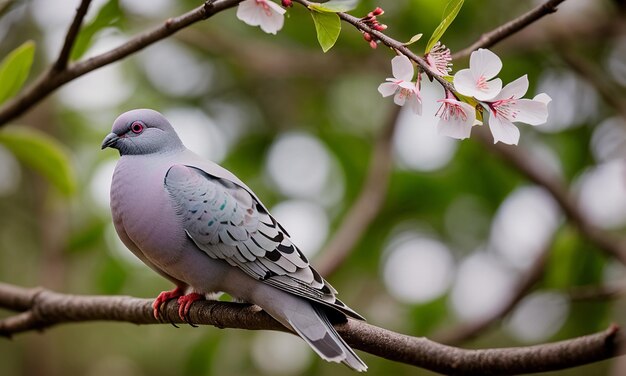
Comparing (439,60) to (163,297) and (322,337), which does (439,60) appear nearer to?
(322,337)

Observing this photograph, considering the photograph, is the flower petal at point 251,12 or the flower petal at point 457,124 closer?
the flower petal at point 457,124

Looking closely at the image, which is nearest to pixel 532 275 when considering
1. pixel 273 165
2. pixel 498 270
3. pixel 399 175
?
pixel 498 270

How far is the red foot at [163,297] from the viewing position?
5.44 ft

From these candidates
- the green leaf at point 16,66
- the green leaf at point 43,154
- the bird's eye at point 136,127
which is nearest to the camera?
the bird's eye at point 136,127

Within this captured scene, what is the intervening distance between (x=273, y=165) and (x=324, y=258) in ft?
2.65

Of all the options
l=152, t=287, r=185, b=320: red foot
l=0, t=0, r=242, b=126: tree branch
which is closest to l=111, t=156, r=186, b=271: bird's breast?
l=152, t=287, r=185, b=320: red foot

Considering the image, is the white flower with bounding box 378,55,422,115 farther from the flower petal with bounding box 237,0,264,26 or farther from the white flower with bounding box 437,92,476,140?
the flower petal with bounding box 237,0,264,26

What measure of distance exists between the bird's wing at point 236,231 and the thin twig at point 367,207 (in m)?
1.19

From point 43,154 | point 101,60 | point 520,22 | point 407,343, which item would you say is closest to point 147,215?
point 101,60

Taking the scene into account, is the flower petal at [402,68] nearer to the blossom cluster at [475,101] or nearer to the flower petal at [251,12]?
the blossom cluster at [475,101]

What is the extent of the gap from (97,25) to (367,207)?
1.26 m

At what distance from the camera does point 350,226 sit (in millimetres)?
2939

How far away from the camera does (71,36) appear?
5.59ft

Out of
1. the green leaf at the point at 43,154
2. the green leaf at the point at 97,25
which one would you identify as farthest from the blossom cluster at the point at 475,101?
the green leaf at the point at 43,154
